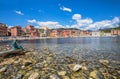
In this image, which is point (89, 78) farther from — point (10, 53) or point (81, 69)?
point (10, 53)

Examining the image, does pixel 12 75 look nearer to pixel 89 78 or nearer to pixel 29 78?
pixel 29 78

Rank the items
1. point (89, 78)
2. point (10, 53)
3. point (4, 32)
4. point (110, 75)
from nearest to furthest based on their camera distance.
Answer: point (89, 78)
point (110, 75)
point (10, 53)
point (4, 32)

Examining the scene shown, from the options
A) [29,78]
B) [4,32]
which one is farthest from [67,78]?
[4,32]

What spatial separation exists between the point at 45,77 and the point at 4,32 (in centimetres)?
19346

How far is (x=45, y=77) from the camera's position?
34.5 feet

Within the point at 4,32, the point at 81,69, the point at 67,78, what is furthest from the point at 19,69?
the point at 4,32

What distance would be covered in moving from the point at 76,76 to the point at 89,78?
1107mm

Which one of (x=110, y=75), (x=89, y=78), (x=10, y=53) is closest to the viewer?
(x=89, y=78)

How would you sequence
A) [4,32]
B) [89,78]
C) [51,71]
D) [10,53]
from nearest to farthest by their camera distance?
[89,78] < [51,71] < [10,53] < [4,32]

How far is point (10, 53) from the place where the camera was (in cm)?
2009

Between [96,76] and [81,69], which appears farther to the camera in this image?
[81,69]

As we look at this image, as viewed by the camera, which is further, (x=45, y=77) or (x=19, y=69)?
(x=19, y=69)

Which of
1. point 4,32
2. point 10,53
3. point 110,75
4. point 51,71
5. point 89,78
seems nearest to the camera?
point 89,78

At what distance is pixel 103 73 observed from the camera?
36.9 ft
